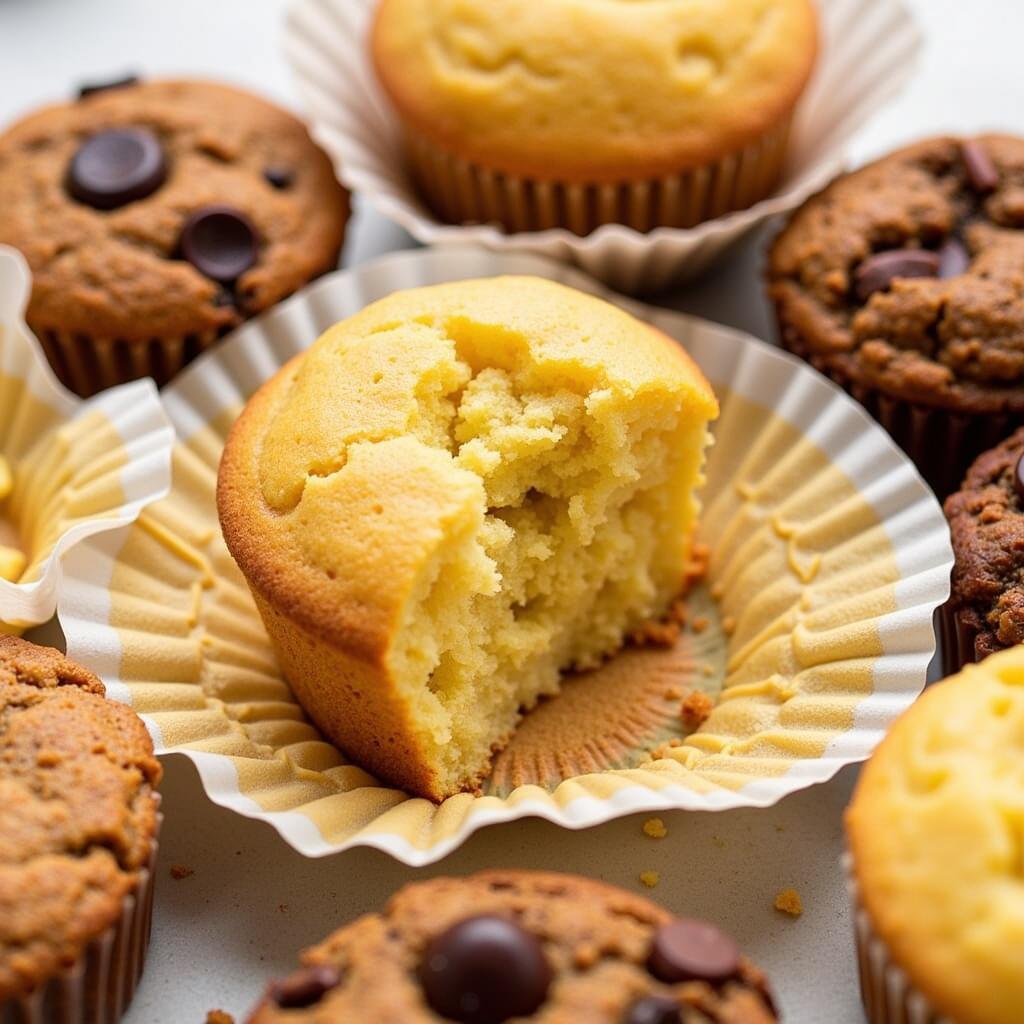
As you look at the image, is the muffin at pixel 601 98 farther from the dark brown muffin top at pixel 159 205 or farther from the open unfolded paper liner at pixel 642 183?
the dark brown muffin top at pixel 159 205

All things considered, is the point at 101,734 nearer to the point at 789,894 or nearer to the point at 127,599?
the point at 127,599

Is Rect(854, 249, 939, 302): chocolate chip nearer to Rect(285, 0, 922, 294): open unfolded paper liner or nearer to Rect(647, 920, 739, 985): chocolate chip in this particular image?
Rect(285, 0, 922, 294): open unfolded paper liner

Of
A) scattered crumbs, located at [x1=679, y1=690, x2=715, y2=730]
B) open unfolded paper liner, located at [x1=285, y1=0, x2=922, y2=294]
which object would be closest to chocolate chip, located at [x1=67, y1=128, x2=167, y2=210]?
open unfolded paper liner, located at [x1=285, y1=0, x2=922, y2=294]

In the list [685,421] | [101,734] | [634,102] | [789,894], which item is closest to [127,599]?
[101,734]

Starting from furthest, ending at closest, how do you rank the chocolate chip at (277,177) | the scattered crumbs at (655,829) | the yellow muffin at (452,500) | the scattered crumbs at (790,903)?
the chocolate chip at (277,177) < the scattered crumbs at (655,829) < the scattered crumbs at (790,903) < the yellow muffin at (452,500)

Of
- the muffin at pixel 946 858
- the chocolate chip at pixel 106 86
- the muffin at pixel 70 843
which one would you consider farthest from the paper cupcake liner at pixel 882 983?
the chocolate chip at pixel 106 86

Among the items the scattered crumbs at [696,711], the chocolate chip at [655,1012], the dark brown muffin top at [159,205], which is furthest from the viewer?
the dark brown muffin top at [159,205]

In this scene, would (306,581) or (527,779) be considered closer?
(306,581)
